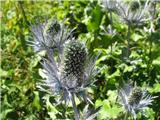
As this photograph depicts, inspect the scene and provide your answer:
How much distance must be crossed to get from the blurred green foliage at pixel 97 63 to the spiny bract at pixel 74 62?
65 centimetres

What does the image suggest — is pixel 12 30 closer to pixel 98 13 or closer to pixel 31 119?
pixel 98 13

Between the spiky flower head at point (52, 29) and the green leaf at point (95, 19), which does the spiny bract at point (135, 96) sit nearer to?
the spiky flower head at point (52, 29)

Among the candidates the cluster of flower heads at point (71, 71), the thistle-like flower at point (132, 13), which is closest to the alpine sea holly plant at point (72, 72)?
the cluster of flower heads at point (71, 71)

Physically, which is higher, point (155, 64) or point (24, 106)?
point (155, 64)

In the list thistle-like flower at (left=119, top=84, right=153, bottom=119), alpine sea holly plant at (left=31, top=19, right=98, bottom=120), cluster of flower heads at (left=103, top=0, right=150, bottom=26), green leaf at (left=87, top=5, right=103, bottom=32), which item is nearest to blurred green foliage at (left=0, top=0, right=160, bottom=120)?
green leaf at (left=87, top=5, right=103, bottom=32)

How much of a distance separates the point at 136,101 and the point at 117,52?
4.38 feet

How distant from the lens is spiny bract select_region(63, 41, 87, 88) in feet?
7.62

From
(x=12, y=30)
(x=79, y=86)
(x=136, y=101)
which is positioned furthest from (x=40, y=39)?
(x=12, y=30)

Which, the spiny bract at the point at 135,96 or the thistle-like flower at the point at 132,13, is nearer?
the spiny bract at the point at 135,96

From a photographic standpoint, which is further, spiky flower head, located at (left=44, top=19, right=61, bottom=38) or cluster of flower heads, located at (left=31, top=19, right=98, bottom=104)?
spiky flower head, located at (left=44, top=19, right=61, bottom=38)

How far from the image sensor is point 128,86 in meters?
2.84

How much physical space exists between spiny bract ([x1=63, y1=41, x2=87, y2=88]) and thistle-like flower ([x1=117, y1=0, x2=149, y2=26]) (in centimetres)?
132

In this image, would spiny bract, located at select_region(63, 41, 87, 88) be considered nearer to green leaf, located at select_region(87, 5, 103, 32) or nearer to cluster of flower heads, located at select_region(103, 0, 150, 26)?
cluster of flower heads, located at select_region(103, 0, 150, 26)

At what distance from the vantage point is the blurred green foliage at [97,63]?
133 inches
